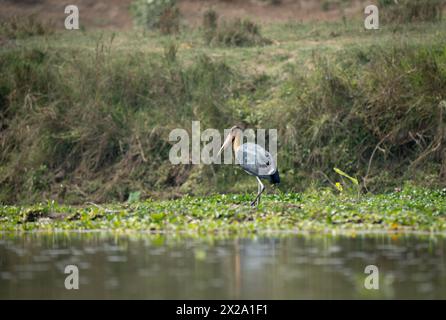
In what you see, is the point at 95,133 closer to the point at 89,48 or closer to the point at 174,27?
the point at 89,48

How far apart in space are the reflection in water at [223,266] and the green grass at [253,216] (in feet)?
1.62

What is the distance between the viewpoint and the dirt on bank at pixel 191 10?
89.0 feet

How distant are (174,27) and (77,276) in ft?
49.9

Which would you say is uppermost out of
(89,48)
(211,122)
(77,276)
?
(89,48)

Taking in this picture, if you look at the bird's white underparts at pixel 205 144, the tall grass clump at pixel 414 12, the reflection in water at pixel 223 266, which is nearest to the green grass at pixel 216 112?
the bird's white underparts at pixel 205 144

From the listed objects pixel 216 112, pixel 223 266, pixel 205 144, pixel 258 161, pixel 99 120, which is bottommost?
pixel 223 266

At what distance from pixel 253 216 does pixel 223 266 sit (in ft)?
10.2

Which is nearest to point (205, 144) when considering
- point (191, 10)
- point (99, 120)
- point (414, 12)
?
point (99, 120)

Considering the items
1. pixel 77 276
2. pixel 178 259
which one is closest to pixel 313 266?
pixel 178 259

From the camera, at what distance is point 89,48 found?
22406 millimetres

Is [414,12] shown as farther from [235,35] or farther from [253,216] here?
[253,216]

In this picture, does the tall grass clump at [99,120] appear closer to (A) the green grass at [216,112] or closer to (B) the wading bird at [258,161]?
(A) the green grass at [216,112]

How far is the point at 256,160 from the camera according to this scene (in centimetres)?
1562

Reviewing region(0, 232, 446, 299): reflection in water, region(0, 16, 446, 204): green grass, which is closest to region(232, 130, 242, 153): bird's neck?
region(0, 16, 446, 204): green grass
